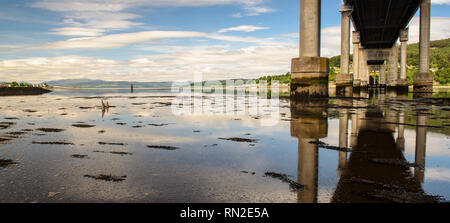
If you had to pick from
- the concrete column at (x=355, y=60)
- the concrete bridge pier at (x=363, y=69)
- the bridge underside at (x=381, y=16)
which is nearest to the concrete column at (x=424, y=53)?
the bridge underside at (x=381, y=16)

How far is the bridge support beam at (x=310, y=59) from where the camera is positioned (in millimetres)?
20359

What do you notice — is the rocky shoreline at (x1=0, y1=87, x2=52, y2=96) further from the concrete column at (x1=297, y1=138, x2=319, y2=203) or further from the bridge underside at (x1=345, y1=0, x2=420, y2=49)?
the concrete column at (x1=297, y1=138, x2=319, y2=203)

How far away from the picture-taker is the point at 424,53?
139 feet

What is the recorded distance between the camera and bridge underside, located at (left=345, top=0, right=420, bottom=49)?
159ft

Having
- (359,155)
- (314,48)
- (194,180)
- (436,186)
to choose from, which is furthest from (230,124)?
(314,48)

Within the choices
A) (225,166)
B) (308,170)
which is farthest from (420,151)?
(225,166)

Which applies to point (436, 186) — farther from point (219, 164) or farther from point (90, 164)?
point (90, 164)

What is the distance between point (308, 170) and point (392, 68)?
90.2 m

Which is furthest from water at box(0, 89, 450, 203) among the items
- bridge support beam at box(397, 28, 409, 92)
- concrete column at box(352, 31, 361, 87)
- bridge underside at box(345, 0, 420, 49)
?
concrete column at box(352, 31, 361, 87)

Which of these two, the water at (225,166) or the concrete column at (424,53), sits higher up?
the concrete column at (424,53)

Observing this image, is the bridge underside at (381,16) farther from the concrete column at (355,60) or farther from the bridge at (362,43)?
the concrete column at (355,60)

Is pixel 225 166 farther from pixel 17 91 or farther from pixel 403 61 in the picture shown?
pixel 403 61
